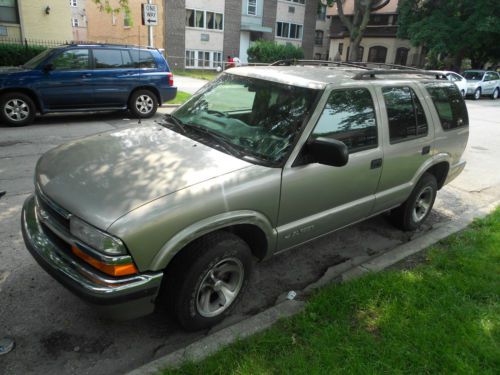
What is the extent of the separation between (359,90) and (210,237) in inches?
77.2

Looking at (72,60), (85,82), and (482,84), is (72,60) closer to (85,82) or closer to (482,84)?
(85,82)

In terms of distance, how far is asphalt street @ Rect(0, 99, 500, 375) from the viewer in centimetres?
Result: 276

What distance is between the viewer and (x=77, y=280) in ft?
8.19

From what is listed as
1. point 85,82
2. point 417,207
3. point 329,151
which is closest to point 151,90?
point 85,82

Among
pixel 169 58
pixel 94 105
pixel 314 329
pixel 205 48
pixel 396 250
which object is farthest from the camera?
pixel 205 48

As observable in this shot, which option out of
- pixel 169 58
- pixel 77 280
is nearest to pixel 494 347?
pixel 77 280

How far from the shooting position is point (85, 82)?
9.48 meters

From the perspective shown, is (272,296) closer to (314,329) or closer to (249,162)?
(314,329)

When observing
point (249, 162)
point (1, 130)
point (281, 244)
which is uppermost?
point (249, 162)

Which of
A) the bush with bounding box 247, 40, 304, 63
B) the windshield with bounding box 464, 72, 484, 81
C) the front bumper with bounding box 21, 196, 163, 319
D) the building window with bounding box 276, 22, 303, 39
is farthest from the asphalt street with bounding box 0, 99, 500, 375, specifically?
the building window with bounding box 276, 22, 303, 39

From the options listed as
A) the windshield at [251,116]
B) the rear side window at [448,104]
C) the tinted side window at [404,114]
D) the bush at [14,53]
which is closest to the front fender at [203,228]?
the windshield at [251,116]

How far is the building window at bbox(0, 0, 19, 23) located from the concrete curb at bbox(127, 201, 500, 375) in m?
17.4

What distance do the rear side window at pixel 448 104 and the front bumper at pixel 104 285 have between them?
12.0 feet

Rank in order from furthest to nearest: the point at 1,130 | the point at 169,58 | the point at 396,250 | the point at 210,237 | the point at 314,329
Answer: the point at 169,58 < the point at 1,130 < the point at 396,250 < the point at 314,329 < the point at 210,237
